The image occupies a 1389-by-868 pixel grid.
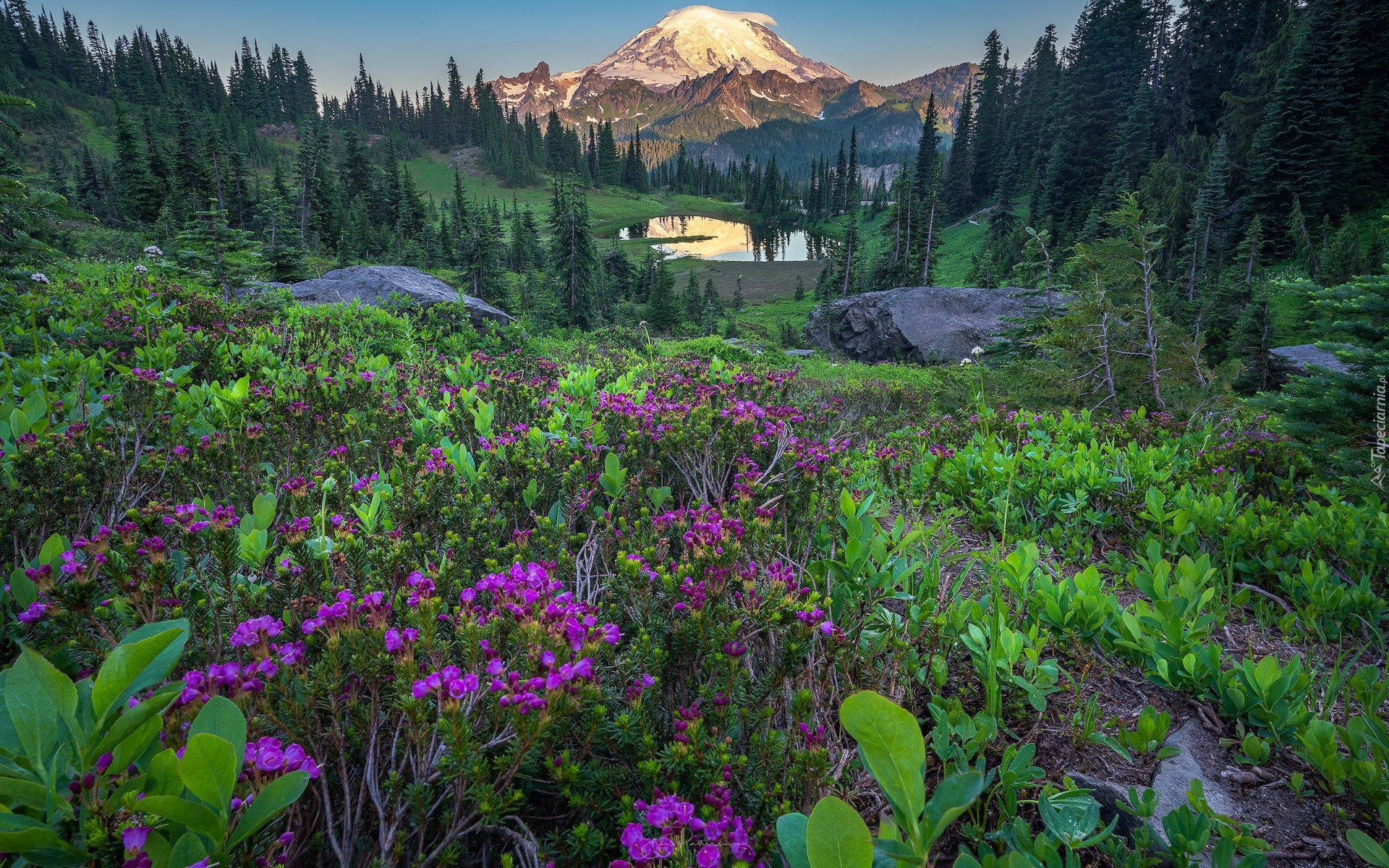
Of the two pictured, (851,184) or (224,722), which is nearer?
(224,722)

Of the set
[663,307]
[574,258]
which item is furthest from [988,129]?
[574,258]

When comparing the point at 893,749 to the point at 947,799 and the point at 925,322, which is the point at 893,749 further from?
the point at 925,322

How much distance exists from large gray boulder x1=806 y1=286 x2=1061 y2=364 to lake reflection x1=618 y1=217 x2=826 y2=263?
176 ft

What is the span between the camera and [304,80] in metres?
125

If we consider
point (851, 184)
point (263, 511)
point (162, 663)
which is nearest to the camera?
point (162, 663)

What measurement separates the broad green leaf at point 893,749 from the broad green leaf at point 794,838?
177 millimetres

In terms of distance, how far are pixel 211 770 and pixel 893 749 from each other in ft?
3.89

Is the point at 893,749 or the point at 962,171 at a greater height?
the point at 962,171

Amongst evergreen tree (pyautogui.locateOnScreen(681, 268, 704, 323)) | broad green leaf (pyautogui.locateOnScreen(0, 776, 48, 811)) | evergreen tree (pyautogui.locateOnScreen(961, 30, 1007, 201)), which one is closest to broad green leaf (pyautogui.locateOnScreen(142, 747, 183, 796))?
broad green leaf (pyautogui.locateOnScreen(0, 776, 48, 811))

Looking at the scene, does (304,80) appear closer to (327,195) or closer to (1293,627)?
(327,195)

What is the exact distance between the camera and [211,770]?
92cm

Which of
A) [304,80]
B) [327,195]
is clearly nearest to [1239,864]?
[327,195]

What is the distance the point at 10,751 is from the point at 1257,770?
3195mm

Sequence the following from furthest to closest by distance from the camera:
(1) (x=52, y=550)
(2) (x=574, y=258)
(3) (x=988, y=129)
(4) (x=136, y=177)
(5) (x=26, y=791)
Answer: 1. (3) (x=988, y=129)
2. (4) (x=136, y=177)
3. (2) (x=574, y=258)
4. (1) (x=52, y=550)
5. (5) (x=26, y=791)
